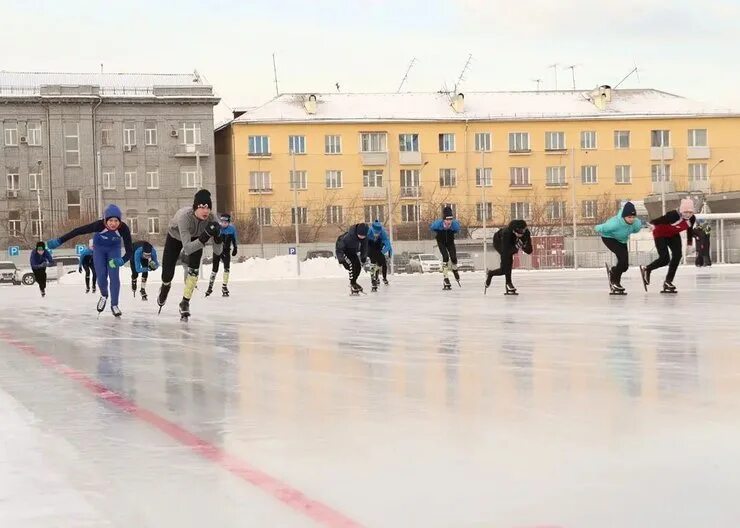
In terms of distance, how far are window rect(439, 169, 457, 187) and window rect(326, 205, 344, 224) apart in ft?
19.3

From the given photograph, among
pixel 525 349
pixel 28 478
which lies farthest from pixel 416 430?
pixel 525 349

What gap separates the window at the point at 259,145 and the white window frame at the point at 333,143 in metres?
4.08

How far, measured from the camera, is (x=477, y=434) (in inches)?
221

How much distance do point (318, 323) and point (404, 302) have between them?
17.5ft

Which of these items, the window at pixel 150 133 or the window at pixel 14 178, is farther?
the window at pixel 150 133

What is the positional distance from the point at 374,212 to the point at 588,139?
26.9 meters

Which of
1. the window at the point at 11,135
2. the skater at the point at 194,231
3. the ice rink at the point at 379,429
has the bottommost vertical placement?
the ice rink at the point at 379,429

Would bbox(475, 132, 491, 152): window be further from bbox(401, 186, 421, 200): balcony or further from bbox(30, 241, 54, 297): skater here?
bbox(30, 241, 54, 297): skater

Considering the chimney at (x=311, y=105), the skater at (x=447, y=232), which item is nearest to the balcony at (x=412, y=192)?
the chimney at (x=311, y=105)

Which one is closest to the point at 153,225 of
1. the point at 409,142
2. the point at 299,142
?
the point at 299,142

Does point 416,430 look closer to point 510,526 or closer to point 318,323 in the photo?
point 510,526

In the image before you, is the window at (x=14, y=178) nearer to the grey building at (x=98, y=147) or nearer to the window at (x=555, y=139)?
the grey building at (x=98, y=147)

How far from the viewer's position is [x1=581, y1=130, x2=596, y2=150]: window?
Result: 272ft

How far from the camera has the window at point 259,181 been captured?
72938 millimetres
